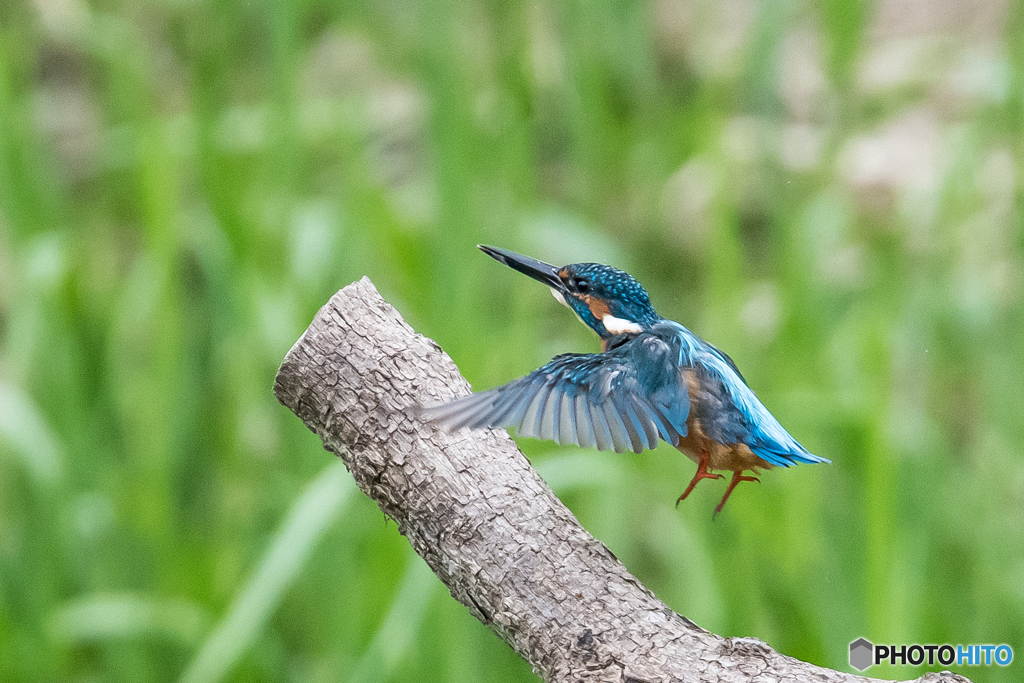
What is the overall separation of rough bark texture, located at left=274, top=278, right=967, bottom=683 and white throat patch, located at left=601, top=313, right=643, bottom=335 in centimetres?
9

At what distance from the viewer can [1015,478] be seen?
1302mm

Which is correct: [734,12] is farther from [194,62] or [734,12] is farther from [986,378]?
[194,62]

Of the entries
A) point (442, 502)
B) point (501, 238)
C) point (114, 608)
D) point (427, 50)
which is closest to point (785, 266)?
point (501, 238)

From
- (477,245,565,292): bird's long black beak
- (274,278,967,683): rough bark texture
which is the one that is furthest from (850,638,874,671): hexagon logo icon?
(477,245,565,292): bird's long black beak

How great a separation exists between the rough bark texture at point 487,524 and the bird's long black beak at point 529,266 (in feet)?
0.22

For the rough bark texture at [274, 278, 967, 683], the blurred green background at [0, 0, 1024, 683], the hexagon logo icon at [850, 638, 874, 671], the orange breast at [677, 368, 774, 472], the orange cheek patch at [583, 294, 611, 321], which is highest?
the blurred green background at [0, 0, 1024, 683]

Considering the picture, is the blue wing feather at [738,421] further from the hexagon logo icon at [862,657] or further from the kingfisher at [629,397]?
the hexagon logo icon at [862,657]

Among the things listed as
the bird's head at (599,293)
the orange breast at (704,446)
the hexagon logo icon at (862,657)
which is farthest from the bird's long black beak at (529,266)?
the hexagon logo icon at (862,657)

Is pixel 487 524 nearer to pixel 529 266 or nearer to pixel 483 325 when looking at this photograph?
pixel 529 266

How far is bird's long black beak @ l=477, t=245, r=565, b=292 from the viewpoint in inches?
21.7

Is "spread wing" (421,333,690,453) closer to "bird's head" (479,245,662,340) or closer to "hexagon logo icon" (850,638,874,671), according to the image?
"bird's head" (479,245,662,340)

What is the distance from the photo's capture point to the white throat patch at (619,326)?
542mm

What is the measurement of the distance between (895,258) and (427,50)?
2.77ft

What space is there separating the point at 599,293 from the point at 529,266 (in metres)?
0.04
